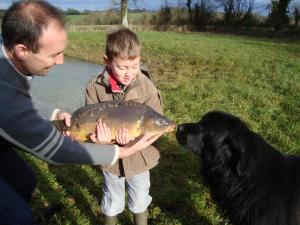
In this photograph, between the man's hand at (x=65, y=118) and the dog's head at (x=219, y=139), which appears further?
the dog's head at (x=219, y=139)

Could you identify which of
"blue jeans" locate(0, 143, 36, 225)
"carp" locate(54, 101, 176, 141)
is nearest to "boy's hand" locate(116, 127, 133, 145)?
"carp" locate(54, 101, 176, 141)

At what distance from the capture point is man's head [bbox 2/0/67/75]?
2.40 m

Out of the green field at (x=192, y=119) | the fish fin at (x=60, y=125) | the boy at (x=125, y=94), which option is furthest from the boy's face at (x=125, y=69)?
the green field at (x=192, y=119)

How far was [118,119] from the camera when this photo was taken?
10.6ft

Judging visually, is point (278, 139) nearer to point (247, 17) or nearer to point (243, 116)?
point (243, 116)

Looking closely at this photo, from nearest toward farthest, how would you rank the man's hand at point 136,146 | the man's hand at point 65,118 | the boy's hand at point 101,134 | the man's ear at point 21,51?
the man's ear at point 21,51, the man's hand at point 136,146, the boy's hand at point 101,134, the man's hand at point 65,118

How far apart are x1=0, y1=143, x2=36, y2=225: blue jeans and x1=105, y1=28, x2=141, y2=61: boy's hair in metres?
1.17

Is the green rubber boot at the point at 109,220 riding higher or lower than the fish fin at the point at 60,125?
lower

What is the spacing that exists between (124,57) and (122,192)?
1.30 metres

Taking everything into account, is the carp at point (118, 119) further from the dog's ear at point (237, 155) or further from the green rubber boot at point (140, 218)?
the green rubber boot at point (140, 218)

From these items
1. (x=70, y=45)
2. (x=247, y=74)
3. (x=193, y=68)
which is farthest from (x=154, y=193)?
(x=70, y=45)

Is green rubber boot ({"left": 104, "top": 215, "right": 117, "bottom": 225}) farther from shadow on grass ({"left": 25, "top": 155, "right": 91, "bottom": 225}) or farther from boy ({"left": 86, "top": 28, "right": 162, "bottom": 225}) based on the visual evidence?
shadow on grass ({"left": 25, "top": 155, "right": 91, "bottom": 225})

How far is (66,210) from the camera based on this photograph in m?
4.69

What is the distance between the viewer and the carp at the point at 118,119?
127 inches
